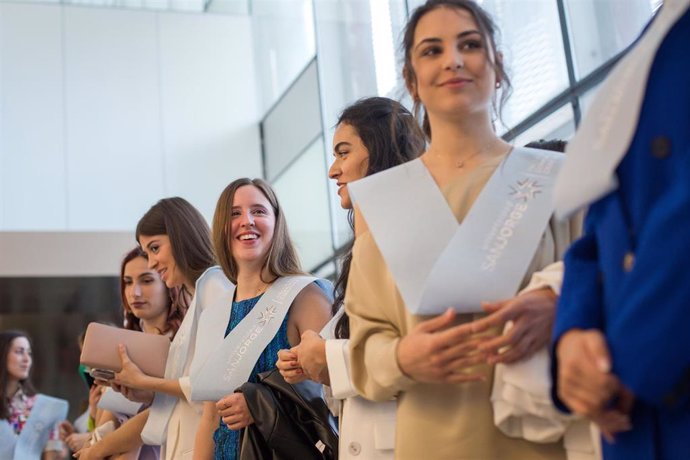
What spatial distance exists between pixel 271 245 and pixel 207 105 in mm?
6671

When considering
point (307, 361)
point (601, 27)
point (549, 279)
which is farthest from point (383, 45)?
point (549, 279)

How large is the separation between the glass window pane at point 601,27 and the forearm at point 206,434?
215 cm

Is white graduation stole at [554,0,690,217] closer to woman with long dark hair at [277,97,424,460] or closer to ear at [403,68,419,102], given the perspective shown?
ear at [403,68,419,102]

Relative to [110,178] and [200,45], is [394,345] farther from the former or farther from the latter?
[200,45]

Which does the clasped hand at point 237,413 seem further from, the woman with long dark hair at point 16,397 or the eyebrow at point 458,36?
the woman with long dark hair at point 16,397

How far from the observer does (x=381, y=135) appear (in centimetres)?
248

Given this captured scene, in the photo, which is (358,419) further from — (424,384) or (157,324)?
(157,324)

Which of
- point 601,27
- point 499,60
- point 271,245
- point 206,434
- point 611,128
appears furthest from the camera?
point 601,27

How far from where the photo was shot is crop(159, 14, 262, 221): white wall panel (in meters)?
9.28

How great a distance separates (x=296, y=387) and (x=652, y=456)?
4.77 ft

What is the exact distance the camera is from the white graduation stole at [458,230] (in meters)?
1.53

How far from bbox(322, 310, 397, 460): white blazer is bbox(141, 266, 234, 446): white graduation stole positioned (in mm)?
1033

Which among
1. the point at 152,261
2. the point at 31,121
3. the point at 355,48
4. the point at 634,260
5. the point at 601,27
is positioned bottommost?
the point at 634,260

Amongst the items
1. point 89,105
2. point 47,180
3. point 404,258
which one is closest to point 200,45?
point 89,105
